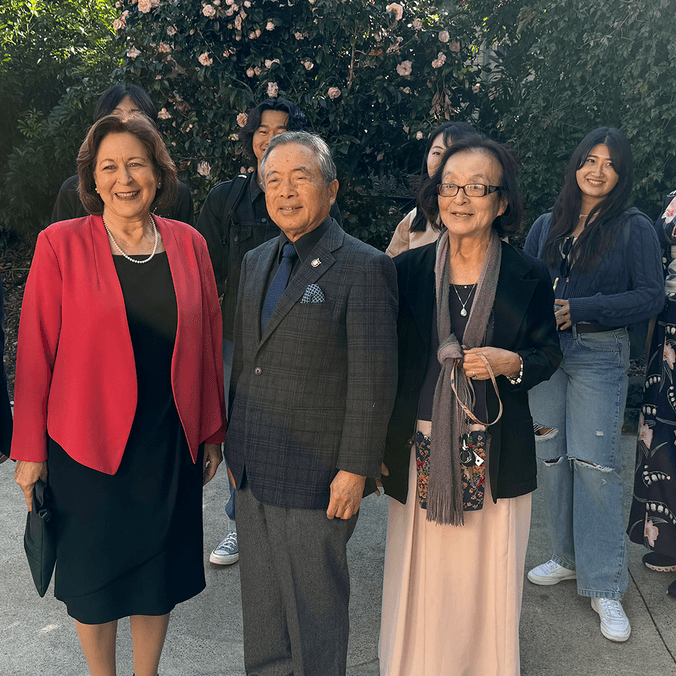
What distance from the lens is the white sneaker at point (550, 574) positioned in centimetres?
331

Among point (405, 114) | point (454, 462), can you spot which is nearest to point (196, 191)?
point (405, 114)

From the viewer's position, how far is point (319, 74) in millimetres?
5754

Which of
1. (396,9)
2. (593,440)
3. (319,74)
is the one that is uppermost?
(396,9)

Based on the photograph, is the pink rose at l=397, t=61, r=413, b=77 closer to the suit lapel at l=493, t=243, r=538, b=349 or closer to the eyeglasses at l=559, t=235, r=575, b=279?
the eyeglasses at l=559, t=235, r=575, b=279

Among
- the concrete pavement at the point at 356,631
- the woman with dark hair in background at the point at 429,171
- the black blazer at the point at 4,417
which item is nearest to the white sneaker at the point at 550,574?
the concrete pavement at the point at 356,631

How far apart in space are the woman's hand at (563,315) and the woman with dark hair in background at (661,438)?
0.63m

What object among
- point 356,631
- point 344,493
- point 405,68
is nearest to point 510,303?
point 344,493

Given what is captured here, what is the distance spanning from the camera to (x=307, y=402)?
213 cm

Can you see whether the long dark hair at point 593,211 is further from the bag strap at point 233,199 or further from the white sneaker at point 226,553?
the white sneaker at point 226,553

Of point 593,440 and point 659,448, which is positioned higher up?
point 593,440

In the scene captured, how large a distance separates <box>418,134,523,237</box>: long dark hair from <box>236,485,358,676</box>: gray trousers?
3.66 feet

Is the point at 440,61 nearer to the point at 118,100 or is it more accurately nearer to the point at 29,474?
the point at 118,100

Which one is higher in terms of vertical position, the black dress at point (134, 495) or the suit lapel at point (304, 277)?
the suit lapel at point (304, 277)

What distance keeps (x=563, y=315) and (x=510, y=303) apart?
2.37ft
